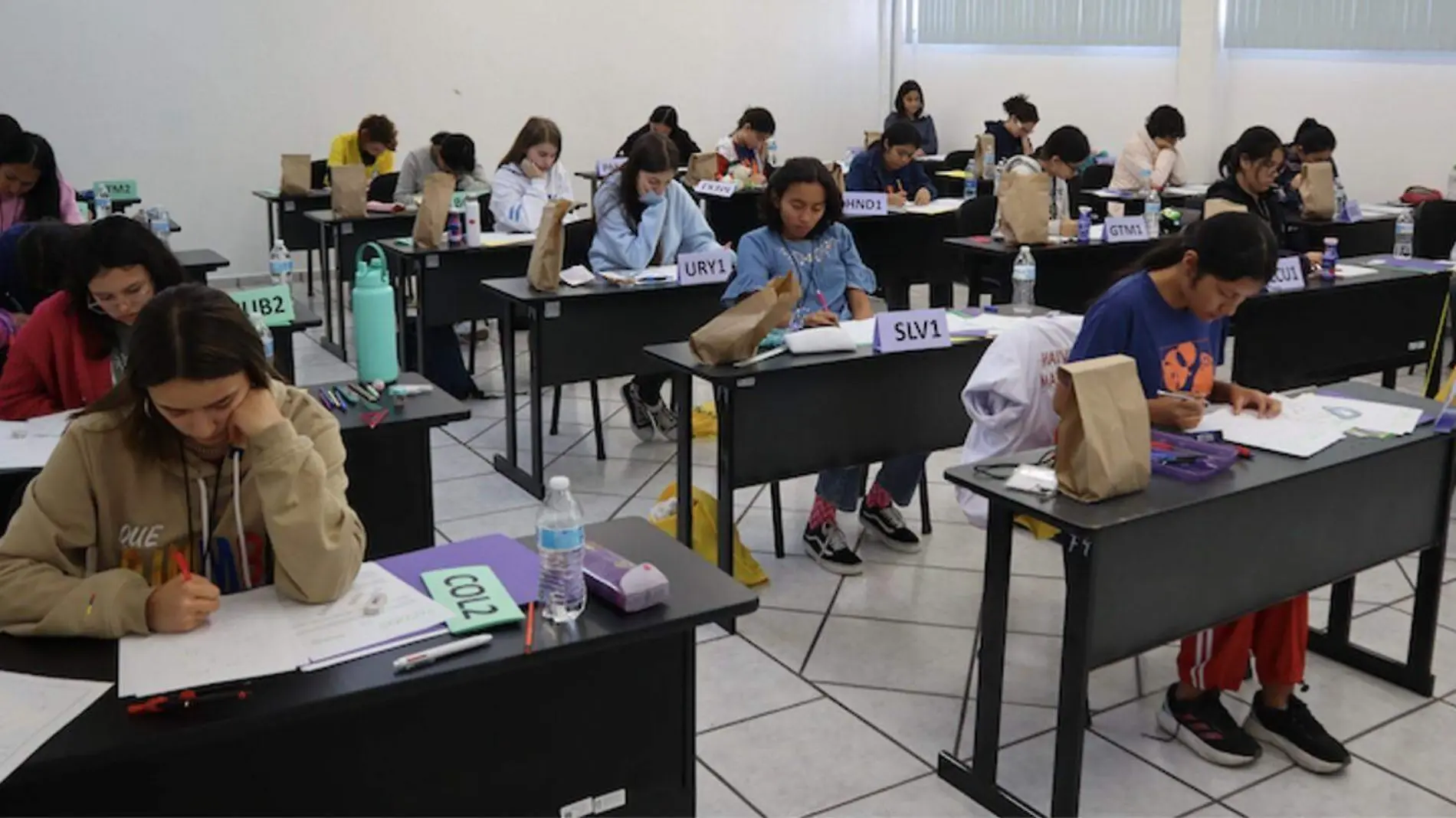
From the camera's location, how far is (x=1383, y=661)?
2.97 meters

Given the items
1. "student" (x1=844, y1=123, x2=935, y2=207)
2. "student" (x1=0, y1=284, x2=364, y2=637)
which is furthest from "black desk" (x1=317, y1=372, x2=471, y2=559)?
"student" (x1=844, y1=123, x2=935, y2=207)

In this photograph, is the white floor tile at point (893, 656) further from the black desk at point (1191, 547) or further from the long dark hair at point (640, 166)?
the long dark hair at point (640, 166)

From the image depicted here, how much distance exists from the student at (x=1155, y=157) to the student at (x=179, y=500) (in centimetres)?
630

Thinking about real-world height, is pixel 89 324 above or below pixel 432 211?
below

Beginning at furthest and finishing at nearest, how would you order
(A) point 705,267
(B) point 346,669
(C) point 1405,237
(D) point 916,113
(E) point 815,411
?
1. (D) point 916,113
2. (C) point 1405,237
3. (A) point 705,267
4. (E) point 815,411
5. (B) point 346,669

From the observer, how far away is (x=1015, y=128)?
Result: 8.52m

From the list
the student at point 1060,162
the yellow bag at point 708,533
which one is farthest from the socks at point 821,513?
the student at point 1060,162

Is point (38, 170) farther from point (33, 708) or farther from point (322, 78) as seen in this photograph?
point (322, 78)

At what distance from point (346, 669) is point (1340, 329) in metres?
4.15

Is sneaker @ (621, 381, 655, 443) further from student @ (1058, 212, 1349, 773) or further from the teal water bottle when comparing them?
student @ (1058, 212, 1349, 773)

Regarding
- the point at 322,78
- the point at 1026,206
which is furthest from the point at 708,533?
the point at 322,78

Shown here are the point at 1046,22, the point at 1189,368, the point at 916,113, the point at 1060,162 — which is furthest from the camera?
the point at 916,113

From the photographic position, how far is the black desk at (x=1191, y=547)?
219cm

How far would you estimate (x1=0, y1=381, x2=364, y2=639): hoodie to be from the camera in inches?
63.0
